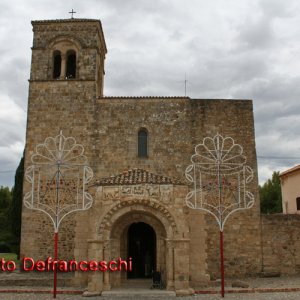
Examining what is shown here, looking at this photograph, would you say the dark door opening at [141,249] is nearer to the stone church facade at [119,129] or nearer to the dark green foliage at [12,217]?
the stone church facade at [119,129]

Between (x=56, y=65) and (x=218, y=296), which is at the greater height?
(x=56, y=65)

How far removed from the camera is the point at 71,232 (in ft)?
70.9

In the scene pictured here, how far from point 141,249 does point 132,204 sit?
4.61 meters

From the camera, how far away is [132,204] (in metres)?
16.6

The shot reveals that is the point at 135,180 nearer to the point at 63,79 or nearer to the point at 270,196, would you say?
the point at 63,79

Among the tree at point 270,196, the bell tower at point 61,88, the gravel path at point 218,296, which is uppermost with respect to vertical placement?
the bell tower at point 61,88

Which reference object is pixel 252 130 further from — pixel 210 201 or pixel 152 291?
pixel 152 291

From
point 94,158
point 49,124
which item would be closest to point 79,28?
point 49,124

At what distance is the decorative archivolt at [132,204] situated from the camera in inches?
645

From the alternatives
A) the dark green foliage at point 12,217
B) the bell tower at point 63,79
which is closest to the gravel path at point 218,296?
the bell tower at point 63,79

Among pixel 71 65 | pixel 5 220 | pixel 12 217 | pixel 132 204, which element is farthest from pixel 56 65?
pixel 5 220

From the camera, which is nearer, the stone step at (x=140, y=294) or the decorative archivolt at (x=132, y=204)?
the stone step at (x=140, y=294)

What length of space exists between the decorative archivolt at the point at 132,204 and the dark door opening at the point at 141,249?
3856 millimetres

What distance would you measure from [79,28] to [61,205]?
420 inches
